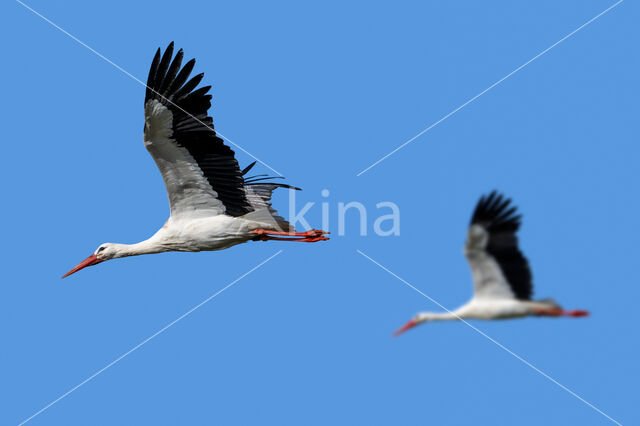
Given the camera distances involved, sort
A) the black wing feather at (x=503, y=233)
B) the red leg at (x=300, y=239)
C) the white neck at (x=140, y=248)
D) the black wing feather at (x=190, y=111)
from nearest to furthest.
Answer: the black wing feather at (x=503, y=233)
the black wing feather at (x=190, y=111)
the white neck at (x=140, y=248)
the red leg at (x=300, y=239)

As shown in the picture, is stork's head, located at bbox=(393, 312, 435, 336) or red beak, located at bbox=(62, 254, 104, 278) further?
red beak, located at bbox=(62, 254, 104, 278)

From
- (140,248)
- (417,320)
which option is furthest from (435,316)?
(140,248)

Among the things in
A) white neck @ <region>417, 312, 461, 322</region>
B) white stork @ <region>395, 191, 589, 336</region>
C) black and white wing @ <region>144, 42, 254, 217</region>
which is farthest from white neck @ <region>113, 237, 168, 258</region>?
white stork @ <region>395, 191, 589, 336</region>

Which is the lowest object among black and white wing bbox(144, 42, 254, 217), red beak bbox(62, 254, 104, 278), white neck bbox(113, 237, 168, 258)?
red beak bbox(62, 254, 104, 278)

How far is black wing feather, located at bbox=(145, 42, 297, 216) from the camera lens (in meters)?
12.3

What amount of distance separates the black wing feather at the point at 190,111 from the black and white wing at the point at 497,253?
4.33 meters

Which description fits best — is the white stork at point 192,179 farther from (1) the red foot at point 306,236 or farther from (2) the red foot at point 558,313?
(2) the red foot at point 558,313

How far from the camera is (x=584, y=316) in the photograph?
9.88m

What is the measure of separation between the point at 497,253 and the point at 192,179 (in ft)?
16.0

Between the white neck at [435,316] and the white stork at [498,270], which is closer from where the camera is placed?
the white stork at [498,270]

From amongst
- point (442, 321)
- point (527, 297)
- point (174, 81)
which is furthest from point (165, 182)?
point (527, 297)

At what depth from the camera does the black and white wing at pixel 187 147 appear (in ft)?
40.4

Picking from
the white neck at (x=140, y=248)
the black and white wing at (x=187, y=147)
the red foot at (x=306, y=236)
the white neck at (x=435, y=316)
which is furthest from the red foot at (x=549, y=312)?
the white neck at (x=140, y=248)

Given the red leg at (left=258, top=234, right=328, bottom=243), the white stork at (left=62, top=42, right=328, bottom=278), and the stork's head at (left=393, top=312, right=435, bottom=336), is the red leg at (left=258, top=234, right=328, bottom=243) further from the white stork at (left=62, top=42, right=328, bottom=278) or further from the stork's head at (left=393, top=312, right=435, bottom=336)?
the stork's head at (left=393, top=312, right=435, bottom=336)
